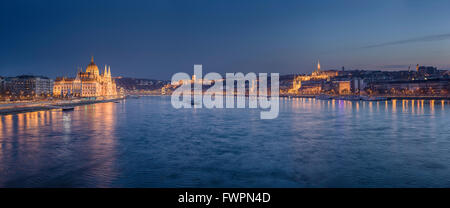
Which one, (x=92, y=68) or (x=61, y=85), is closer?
(x=61, y=85)

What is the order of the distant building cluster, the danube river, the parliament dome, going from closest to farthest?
the danube river
the distant building cluster
the parliament dome

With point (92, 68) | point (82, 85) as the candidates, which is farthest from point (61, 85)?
point (92, 68)

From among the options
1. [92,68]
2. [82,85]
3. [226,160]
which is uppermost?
[92,68]

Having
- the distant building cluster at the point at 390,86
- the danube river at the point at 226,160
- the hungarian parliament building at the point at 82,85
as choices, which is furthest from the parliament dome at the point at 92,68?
the danube river at the point at 226,160

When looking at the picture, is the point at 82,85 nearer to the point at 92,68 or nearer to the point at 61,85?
the point at 61,85

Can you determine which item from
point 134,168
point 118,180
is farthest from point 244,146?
point 118,180

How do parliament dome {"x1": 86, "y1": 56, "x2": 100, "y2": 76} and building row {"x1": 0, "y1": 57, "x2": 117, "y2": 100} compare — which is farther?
parliament dome {"x1": 86, "y1": 56, "x2": 100, "y2": 76}

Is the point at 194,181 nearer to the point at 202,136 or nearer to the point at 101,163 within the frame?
the point at 101,163

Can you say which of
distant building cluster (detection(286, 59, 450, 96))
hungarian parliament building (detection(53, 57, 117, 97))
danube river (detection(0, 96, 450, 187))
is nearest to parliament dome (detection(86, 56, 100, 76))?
hungarian parliament building (detection(53, 57, 117, 97))

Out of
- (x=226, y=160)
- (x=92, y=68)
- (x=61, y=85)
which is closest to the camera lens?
(x=226, y=160)

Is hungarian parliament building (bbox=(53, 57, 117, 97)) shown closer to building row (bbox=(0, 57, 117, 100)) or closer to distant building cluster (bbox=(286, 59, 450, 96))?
building row (bbox=(0, 57, 117, 100))

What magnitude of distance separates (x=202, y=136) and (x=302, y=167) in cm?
766

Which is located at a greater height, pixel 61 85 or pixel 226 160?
pixel 61 85

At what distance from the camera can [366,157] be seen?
1041cm
